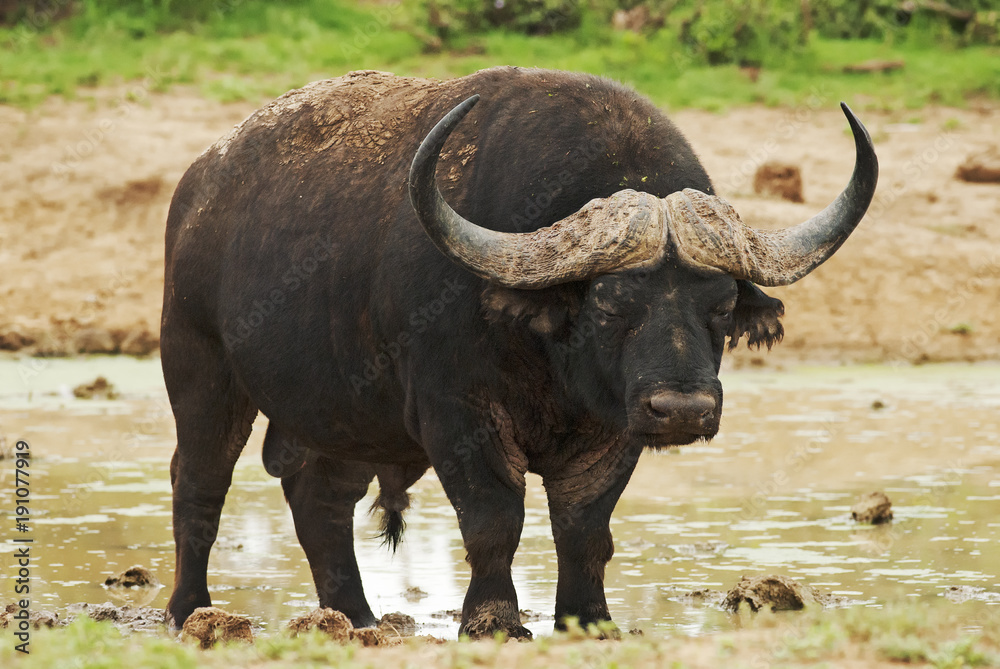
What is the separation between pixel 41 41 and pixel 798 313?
12975 millimetres

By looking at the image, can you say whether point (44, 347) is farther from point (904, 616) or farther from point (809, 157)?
point (904, 616)

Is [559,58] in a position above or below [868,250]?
above

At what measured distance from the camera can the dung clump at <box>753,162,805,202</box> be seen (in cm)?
1750

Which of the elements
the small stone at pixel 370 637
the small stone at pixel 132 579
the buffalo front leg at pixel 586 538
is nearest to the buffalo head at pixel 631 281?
the buffalo front leg at pixel 586 538

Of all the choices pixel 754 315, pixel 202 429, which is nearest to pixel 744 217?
pixel 202 429

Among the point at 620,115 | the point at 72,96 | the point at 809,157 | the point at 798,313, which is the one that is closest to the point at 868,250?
the point at 798,313

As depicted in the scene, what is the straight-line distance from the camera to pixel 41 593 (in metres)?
6.69

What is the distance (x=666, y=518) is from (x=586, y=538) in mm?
2948

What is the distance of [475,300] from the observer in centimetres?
542

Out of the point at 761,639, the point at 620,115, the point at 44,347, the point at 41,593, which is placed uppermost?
the point at 620,115

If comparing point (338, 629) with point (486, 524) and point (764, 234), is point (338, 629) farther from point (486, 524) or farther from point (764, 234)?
point (764, 234)

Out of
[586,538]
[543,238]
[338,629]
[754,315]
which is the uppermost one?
[543,238]

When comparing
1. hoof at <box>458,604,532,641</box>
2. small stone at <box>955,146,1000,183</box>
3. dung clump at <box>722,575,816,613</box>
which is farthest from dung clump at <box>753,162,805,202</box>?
hoof at <box>458,604,532,641</box>

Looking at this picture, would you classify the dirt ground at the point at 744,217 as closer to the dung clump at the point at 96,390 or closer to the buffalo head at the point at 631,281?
the dung clump at the point at 96,390
